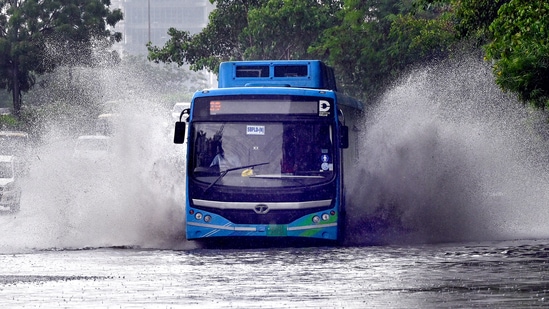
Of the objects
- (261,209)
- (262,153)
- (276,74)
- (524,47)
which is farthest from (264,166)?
(524,47)

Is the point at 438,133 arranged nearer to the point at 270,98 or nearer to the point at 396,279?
the point at 270,98

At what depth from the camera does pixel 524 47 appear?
23.8 metres

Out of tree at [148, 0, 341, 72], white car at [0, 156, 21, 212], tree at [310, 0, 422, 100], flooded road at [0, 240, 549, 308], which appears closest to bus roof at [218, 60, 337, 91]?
flooded road at [0, 240, 549, 308]

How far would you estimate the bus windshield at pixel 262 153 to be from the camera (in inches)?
728

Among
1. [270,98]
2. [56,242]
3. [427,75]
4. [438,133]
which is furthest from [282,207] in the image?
[427,75]

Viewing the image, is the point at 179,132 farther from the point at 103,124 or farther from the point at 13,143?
the point at 103,124

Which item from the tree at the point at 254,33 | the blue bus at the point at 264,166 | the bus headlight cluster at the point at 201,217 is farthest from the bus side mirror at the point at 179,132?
the tree at the point at 254,33

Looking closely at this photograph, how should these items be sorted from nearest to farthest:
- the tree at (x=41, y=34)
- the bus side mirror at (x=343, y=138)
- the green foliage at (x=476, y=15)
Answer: the bus side mirror at (x=343, y=138) < the green foliage at (x=476, y=15) < the tree at (x=41, y=34)

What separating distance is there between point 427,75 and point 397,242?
24.1 meters

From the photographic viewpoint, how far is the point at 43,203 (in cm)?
2547

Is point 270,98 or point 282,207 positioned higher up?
point 270,98

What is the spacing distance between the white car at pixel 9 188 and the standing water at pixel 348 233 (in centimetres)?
36

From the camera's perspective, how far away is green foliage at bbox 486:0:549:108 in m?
19.1

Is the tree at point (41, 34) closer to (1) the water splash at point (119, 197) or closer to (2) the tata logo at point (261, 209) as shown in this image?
(1) the water splash at point (119, 197)
